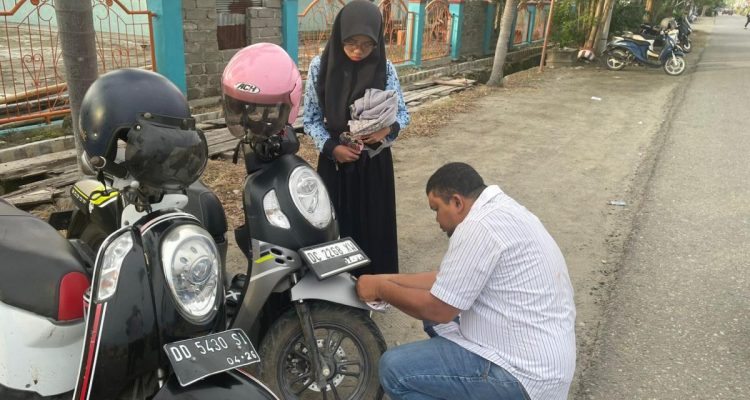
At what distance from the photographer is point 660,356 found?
294cm

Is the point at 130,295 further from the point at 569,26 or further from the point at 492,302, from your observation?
the point at 569,26

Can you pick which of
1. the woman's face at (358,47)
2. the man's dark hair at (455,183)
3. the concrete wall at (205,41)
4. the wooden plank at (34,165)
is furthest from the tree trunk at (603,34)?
the man's dark hair at (455,183)

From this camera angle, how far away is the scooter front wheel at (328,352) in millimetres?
2129

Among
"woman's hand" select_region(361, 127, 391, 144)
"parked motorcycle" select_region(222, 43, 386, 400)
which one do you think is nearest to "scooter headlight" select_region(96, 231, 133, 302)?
"parked motorcycle" select_region(222, 43, 386, 400)

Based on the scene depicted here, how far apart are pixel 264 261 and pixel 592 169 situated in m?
4.89

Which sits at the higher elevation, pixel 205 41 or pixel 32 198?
pixel 205 41

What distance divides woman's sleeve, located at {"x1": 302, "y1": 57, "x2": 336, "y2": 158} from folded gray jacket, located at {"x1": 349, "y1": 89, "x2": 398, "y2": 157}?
0.15m

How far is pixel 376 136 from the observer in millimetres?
2838

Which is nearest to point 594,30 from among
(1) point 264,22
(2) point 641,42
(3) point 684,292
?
(2) point 641,42

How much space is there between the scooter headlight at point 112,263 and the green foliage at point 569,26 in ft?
50.7

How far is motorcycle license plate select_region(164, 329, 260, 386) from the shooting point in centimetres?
140

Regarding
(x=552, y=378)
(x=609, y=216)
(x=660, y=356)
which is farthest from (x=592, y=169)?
(x=552, y=378)

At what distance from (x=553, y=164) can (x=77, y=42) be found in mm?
4819

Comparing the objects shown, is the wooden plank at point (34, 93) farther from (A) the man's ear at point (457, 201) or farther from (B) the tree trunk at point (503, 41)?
(B) the tree trunk at point (503, 41)
